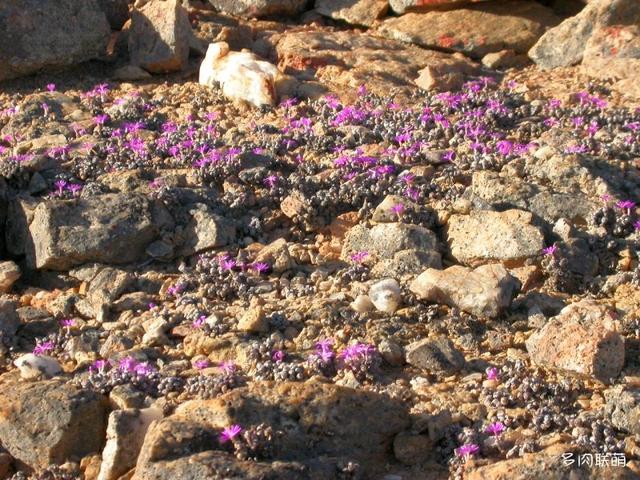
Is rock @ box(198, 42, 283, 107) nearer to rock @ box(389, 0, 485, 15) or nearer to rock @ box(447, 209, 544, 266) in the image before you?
rock @ box(389, 0, 485, 15)

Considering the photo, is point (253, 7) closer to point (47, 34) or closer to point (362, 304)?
point (47, 34)

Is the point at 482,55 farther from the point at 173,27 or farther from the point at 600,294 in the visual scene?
the point at 600,294

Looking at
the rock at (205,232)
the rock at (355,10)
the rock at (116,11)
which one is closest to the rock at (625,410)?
the rock at (205,232)

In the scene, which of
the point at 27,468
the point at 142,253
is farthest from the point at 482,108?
the point at 27,468

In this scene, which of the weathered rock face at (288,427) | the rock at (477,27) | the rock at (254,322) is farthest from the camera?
the rock at (477,27)

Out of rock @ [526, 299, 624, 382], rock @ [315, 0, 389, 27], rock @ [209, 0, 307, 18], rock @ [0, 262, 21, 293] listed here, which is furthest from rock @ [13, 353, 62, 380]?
rock @ [315, 0, 389, 27]

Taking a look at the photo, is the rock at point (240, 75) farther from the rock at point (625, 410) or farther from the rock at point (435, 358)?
the rock at point (625, 410)

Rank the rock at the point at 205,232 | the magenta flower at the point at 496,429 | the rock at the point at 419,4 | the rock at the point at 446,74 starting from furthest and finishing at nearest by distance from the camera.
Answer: the rock at the point at 419,4 < the rock at the point at 446,74 < the rock at the point at 205,232 < the magenta flower at the point at 496,429
